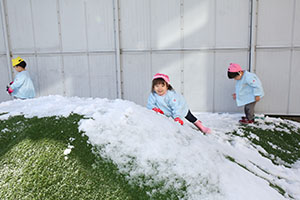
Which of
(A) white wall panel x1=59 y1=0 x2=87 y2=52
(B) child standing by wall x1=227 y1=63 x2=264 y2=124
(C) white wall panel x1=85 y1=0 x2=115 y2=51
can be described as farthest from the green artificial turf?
(A) white wall panel x1=59 y1=0 x2=87 y2=52

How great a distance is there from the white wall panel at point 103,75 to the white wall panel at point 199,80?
5.33 feet

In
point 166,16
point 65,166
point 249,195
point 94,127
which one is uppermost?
point 166,16

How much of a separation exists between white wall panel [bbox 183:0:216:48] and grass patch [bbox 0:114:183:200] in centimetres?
410

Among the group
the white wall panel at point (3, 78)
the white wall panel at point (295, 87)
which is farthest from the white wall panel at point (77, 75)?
the white wall panel at point (295, 87)

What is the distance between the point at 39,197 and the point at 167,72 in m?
4.47

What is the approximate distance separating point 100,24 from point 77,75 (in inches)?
50.4

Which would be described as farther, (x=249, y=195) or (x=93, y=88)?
(x=93, y=88)

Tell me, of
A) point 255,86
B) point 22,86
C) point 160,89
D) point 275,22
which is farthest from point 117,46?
point 275,22

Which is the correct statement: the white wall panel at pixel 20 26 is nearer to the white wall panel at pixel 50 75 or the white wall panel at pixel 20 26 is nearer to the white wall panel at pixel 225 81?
the white wall panel at pixel 50 75

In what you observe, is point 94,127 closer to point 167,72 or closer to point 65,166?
point 65,166

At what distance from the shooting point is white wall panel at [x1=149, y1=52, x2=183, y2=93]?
5.62m

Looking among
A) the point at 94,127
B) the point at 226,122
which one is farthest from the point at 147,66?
the point at 94,127

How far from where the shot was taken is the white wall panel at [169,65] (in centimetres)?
562

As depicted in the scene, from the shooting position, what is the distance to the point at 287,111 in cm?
546
